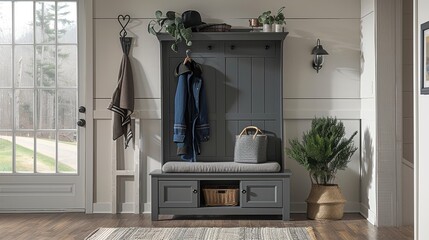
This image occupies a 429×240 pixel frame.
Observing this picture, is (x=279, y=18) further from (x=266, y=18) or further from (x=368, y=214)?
(x=368, y=214)

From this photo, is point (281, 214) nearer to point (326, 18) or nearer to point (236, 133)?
point (236, 133)

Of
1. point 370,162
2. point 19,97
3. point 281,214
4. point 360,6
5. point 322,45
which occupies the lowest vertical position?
point 281,214

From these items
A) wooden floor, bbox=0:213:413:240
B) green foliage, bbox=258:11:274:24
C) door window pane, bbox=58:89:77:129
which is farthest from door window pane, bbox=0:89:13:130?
green foliage, bbox=258:11:274:24

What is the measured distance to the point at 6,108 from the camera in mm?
6441

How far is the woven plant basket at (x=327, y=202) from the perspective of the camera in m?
6.00

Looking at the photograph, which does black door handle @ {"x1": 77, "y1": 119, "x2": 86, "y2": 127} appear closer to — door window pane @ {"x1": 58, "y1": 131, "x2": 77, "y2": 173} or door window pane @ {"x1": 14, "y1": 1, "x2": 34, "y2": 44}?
door window pane @ {"x1": 58, "y1": 131, "x2": 77, "y2": 173}

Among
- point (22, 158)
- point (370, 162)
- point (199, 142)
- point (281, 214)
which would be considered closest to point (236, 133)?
point (199, 142)

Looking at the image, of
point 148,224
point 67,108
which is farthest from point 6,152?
point 148,224

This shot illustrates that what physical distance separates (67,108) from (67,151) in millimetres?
437

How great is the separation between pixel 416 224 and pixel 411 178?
136cm

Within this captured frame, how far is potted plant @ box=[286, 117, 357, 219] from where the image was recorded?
596 cm

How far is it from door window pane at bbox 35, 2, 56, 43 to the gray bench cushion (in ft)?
5.92

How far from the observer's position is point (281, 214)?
599cm

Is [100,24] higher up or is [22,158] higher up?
[100,24]
